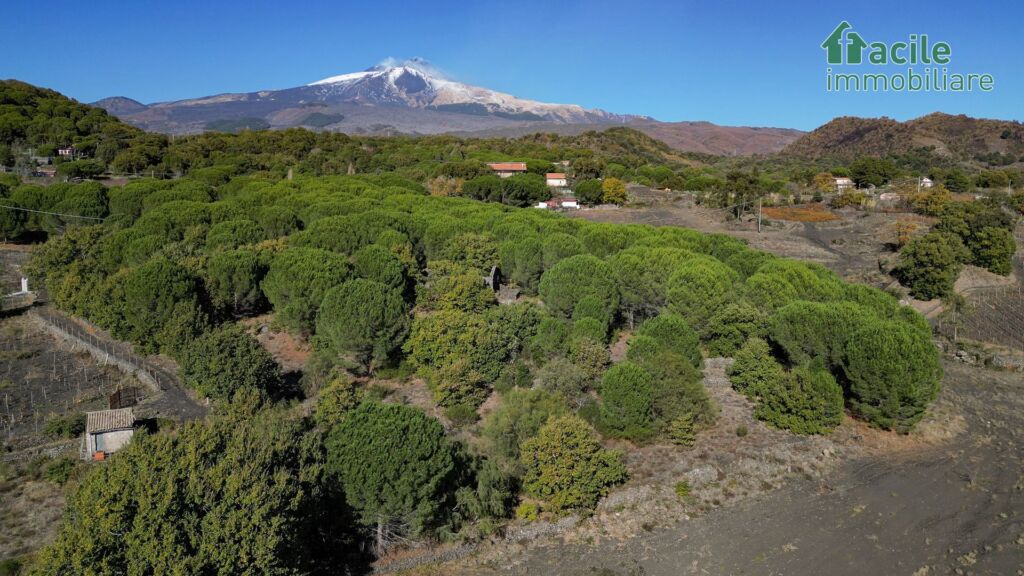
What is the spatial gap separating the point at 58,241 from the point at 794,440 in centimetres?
3988

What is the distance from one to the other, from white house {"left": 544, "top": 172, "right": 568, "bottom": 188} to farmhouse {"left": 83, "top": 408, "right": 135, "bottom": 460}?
64.1m

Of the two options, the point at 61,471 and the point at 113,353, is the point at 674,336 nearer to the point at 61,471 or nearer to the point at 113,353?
the point at 61,471

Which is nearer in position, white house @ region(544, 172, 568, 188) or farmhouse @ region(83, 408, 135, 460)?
farmhouse @ region(83, 408, 135, 460)

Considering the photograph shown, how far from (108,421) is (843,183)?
85630 millimetres

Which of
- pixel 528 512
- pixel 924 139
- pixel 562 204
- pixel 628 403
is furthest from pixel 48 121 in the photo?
pixel 924 139

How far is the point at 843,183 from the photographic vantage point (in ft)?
267

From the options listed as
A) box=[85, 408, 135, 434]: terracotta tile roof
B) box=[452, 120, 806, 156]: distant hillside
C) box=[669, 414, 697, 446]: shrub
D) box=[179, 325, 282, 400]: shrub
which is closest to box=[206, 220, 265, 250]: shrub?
box=[179, 325, 282, 400]: shrub

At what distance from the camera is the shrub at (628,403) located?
20906 millimetres

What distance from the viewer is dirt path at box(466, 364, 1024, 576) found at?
1573cm

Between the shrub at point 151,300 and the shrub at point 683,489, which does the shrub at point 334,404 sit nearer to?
the shrub at point 683,489

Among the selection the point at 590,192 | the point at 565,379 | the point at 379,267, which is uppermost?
the point at 590,192

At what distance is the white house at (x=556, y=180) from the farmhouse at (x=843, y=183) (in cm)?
3404

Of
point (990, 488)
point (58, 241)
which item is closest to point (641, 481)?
point (990, 488)

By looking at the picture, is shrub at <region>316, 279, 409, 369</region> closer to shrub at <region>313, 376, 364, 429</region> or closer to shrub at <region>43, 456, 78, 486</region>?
shrub at <region>313, 376, 364, 429</region>
